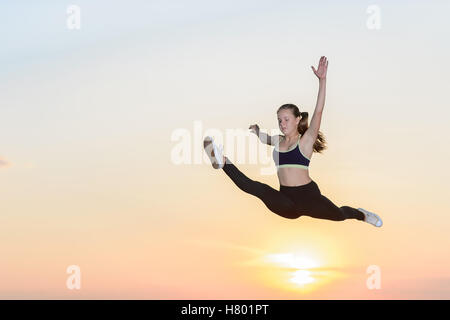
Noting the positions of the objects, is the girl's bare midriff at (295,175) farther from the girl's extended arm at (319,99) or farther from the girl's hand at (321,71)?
the girl's hand at (321,71)

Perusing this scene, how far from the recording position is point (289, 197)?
1493 cm

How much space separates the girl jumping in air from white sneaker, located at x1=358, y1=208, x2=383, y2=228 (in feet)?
6.88

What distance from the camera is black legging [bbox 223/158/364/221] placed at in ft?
48.4

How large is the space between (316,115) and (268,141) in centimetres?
201

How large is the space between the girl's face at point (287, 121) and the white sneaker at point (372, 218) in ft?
11.3

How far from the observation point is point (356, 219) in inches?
662

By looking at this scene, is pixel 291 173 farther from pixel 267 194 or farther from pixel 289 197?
pixel 267 194

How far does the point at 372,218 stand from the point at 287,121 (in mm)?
4051

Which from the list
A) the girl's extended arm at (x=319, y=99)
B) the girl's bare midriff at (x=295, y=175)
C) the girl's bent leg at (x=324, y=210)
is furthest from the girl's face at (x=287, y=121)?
the girl's bent leg at (x=324, y=210)

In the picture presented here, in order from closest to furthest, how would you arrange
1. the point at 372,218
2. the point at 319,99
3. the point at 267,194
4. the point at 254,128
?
the point at 319,99
the point at 267,194
the point at 254,128
the point at 372,218

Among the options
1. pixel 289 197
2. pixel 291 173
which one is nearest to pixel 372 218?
pixel 289 197
